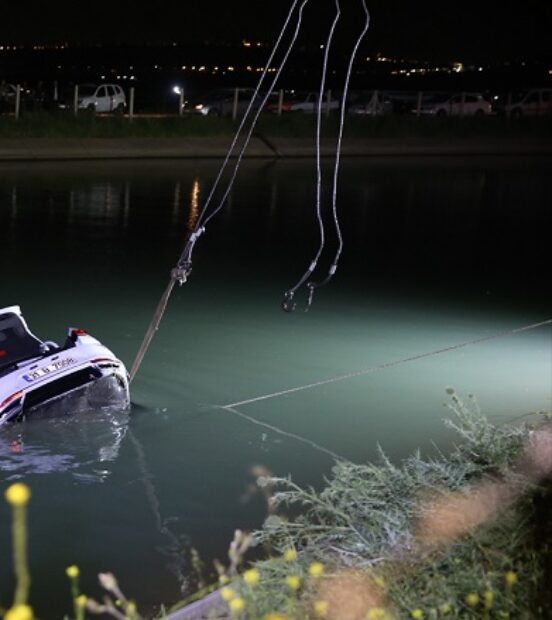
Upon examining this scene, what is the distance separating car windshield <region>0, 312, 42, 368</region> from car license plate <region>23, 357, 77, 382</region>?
0.56 meters

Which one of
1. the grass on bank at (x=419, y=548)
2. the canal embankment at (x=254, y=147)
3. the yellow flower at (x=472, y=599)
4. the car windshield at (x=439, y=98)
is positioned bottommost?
the canal embankment at (x=254, y=147)

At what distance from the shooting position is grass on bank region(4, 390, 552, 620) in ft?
18.4

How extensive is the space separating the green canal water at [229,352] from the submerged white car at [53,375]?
19 centimetres

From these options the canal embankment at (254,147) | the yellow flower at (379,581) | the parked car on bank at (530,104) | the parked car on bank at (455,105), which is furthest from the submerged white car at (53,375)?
the parked car on bank at (530,104)

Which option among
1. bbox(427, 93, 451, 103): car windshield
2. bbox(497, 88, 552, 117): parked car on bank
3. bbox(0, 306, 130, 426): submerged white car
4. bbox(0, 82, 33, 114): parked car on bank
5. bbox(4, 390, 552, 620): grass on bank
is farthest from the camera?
bbox(497, 88, 552, 117): parked car on bank

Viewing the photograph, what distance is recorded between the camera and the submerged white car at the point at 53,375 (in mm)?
10305

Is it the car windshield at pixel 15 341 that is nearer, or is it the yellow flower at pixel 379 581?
the yellow flower at pixel 379 581

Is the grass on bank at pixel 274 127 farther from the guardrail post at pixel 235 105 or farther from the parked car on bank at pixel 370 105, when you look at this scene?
the parked car on bank at pixel 370 105

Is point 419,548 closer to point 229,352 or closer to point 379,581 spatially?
point 379,581

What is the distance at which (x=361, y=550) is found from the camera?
6.59 m

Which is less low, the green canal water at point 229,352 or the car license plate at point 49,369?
the car license plate at point 49,369

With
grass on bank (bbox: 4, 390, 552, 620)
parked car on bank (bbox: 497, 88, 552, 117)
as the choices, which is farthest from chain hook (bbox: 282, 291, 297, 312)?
parked car on bank (bbox: 497, 88, 552, 117)

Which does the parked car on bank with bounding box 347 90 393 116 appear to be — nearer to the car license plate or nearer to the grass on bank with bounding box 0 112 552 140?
the grass on bank with bounding box 0 112 552 140

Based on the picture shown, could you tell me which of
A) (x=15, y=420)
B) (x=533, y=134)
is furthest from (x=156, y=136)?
(x=15, y=420)
